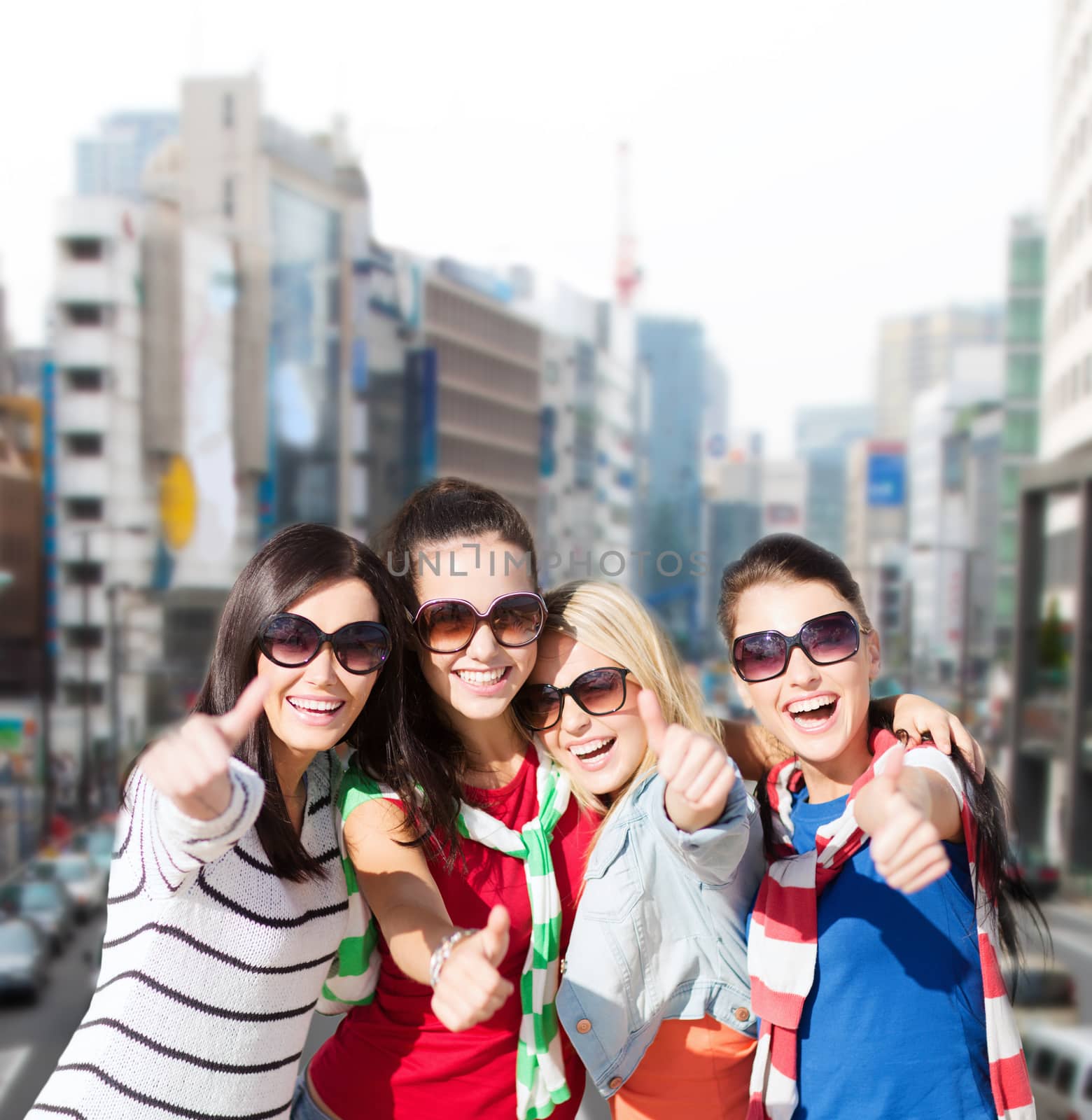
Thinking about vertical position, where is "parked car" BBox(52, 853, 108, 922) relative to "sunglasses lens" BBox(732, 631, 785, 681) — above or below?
below

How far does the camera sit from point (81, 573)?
55750 millimetres

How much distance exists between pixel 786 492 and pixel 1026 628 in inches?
3066

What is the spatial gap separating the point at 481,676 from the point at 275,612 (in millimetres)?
517

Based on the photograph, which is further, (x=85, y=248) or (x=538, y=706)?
(x=85, y=248)

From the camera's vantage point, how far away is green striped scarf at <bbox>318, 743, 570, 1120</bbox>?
2648 millimetres

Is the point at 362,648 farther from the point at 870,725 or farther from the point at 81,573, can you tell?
the point at 81,573

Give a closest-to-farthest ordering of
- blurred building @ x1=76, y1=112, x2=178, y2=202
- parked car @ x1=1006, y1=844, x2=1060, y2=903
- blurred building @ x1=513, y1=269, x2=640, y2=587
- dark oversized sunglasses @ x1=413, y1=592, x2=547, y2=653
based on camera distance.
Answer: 1. dark oversized sunglasses @ x1=413, y1=592, x2=547, y2=653
2. parked car @ x1=1006, y1=844, x2=1060, y2=903
3. blurred building @ x1=76, y1=112, x2=178, y2=202
4. blurred building @ x1=513, y1=269, x2=640, y2=587

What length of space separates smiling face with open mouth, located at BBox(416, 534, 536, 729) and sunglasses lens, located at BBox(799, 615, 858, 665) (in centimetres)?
64

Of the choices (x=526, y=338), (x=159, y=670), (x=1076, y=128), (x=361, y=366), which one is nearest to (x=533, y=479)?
(x=526, y=338)

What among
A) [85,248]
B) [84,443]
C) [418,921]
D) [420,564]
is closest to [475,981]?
[418,921]

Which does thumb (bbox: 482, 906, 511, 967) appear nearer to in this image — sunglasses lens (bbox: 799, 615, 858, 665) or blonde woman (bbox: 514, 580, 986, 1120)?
blonde woman (bbox: 514, 580, 986, 1120)

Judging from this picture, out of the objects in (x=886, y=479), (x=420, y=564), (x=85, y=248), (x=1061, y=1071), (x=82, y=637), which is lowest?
(x=82, y=637)

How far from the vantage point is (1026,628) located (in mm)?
37750

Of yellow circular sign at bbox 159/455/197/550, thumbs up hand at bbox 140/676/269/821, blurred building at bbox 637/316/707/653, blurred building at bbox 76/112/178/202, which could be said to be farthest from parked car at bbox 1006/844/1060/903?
blurred building at bbox 637/316/707/653
